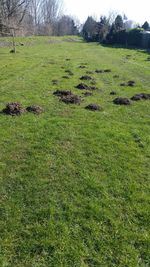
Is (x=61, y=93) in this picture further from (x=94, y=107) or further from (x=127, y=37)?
(x=127, y=37)

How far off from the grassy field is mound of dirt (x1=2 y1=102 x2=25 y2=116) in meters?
0.40

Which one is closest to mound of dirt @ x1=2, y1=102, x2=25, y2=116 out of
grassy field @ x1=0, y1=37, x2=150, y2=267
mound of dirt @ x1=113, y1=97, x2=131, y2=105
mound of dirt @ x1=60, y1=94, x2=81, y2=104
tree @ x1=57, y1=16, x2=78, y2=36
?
grassy field @ x1=0, y1=37, x2=150, y2=267

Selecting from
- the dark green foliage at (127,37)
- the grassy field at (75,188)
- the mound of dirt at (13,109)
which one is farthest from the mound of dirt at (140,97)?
the dark green foliage at (127,37)

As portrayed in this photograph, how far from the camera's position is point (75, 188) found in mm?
7387

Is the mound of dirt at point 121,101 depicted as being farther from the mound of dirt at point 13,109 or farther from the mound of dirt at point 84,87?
the mound of dirt at point 13,109

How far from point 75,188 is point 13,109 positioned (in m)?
6.38

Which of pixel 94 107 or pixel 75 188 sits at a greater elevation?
pixel 94 107

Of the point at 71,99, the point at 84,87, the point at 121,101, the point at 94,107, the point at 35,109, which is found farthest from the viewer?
the point at 84,87

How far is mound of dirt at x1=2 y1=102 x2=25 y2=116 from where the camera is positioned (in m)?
12.5

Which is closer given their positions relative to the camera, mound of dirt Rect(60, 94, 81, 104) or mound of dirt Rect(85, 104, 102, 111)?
mound of dirt Rect(85, 104, 102, 111)

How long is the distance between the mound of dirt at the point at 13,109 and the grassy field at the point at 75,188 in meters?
0.40

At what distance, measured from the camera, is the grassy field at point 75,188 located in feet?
18.2

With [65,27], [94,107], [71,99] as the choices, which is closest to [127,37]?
[71,99]

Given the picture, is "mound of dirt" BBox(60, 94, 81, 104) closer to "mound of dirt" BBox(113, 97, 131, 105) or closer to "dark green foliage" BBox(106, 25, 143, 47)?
"mound of dirt" BBox(113, 97, 131, 105)
